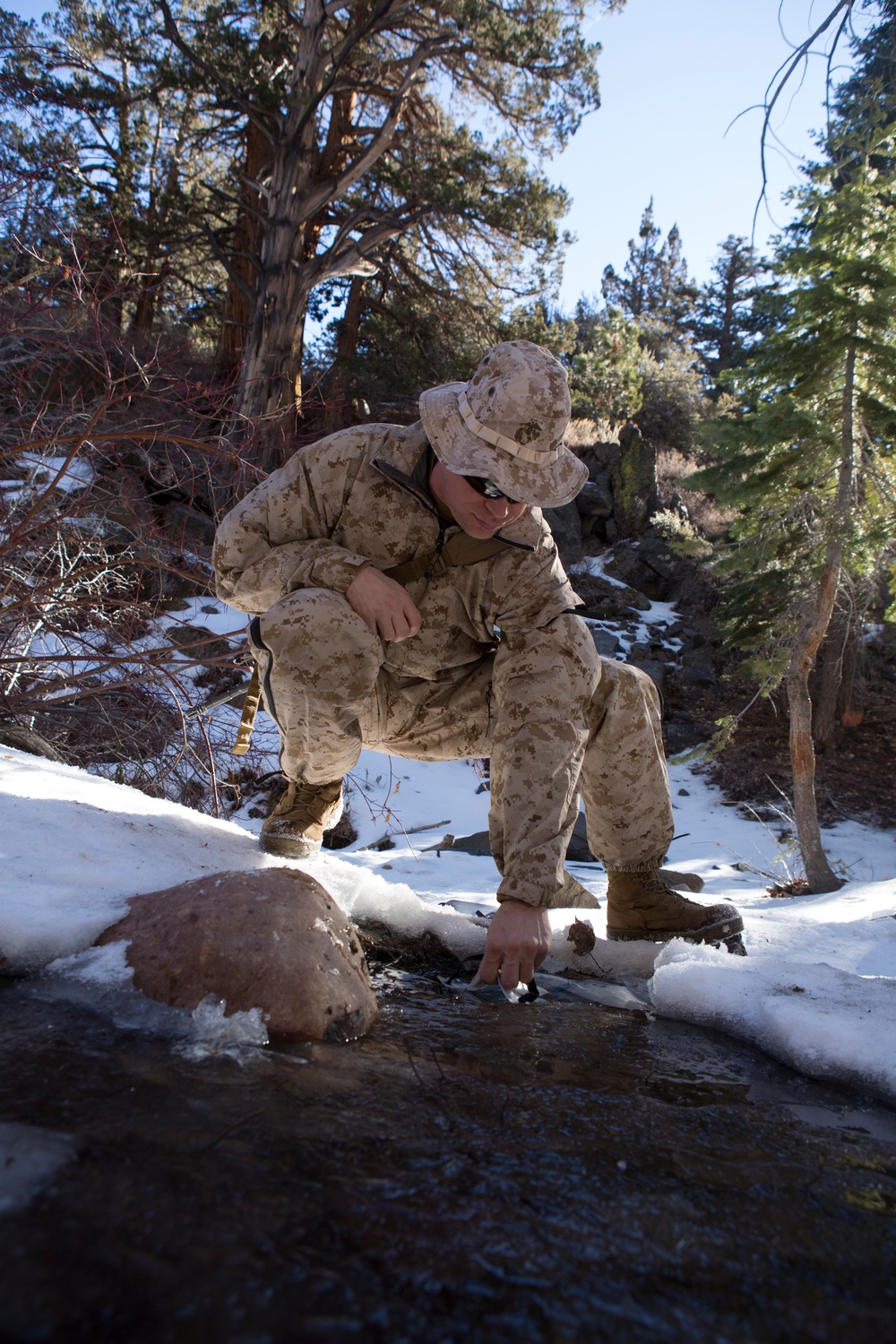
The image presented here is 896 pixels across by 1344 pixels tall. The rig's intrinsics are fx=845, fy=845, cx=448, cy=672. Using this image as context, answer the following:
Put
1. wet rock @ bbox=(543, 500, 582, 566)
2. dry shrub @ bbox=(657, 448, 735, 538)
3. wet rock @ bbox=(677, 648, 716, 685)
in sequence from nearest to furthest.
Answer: wet rock @ bbox=(677, 648, 716, 685)
wet rock @ bbox=(543, 500, 582, 566)
dry shrub @ bbox=(657, 448, 735, 538)

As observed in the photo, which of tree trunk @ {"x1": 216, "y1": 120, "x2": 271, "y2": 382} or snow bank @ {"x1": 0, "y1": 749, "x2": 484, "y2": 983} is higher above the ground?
tree trunk @ {"x1": 216, "y1": 120, "x2": 271, "y2": 382}

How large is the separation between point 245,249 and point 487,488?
10832 mm

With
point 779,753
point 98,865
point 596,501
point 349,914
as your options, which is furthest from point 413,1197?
point 596,501

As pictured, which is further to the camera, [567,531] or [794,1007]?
[567,531]

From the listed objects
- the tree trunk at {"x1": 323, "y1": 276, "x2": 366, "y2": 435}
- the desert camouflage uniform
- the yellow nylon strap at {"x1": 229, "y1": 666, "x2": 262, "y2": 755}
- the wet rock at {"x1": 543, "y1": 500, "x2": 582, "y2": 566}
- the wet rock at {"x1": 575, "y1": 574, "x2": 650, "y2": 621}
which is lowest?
the yellow nylon strap at {"x1": 229, "y1": 666, "x2": 262, "y2": 755}

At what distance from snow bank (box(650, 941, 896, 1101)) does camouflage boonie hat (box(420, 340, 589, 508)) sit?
1246 millimetres

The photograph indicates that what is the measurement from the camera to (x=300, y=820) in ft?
8.76

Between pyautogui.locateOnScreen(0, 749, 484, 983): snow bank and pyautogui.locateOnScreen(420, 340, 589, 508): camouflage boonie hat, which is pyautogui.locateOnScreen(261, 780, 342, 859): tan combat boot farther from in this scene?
pyautogui.locateOnScreen(420, 340, 589, 508): camouflage boonie hat

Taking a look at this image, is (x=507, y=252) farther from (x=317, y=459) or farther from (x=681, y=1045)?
(x=681, y=1045)

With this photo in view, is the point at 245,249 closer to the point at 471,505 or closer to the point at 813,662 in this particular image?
the point at 813,662

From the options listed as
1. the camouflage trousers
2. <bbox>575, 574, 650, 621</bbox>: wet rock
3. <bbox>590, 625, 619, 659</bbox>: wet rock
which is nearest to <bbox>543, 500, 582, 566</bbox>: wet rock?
<bbox>575, 574, 650, 621</bbox>: wet rock

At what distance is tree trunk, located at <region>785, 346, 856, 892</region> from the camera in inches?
262

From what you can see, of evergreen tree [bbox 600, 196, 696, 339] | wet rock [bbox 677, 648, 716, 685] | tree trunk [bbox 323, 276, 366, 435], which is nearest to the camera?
wet rock [bbox 677, 648, 716, 685]

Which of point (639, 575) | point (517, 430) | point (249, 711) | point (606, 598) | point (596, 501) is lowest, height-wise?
point (249, 711)
